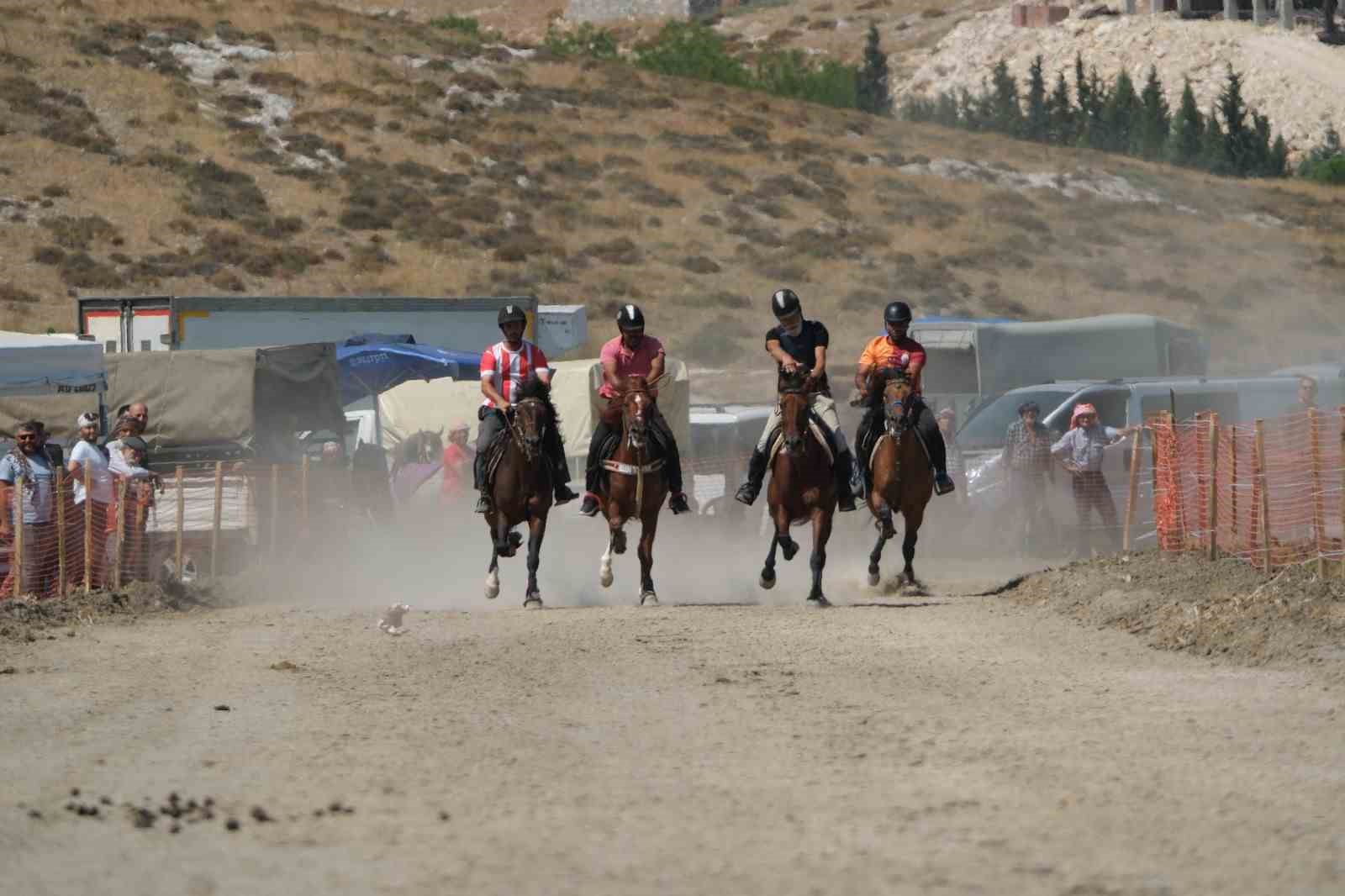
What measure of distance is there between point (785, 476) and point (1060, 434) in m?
9.24

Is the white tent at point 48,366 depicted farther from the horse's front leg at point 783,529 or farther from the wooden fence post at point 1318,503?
the wooden fence post at point 1318,503

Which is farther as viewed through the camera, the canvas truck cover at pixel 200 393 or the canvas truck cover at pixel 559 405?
the canvas truck cover at pixel 559 405

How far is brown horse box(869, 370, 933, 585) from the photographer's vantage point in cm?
1891

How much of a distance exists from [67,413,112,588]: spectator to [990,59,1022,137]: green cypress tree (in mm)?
88646

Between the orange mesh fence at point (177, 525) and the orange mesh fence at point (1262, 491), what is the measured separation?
33.7 ft

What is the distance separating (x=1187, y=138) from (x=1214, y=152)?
5.18 ft

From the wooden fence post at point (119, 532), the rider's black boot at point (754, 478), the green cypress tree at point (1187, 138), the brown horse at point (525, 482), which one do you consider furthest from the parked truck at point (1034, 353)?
the green cypress tree at point (1187, 138)

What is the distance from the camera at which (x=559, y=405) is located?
31.7 m

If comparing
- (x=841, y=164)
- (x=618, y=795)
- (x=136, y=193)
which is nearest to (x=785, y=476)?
(x=618, y=795)

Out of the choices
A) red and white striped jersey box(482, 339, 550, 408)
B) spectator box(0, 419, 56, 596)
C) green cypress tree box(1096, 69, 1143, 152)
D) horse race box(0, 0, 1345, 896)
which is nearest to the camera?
horse race box(0, 0, 1345, 896)

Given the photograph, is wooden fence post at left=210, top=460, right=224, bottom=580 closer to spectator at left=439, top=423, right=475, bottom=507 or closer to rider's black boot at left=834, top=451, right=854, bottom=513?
spectator at left=439, top=423, right=475, bottom=507

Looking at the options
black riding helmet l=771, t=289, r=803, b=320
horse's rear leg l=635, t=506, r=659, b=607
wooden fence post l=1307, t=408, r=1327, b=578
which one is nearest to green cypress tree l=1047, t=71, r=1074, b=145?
black riding helmet l=771, t=289, r=803, b=320

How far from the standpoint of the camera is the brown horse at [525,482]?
723 inches

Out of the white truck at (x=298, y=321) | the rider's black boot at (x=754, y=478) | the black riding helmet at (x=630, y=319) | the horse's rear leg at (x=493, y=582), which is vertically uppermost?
the white truck at (x=298, y=321)
